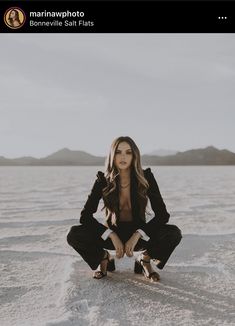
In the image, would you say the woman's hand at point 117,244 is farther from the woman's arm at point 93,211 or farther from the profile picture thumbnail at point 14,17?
the profile picture thumbnail at point 14,17

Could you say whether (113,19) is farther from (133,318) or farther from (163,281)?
(133,318)

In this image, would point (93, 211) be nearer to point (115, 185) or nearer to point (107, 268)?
point (115, 185)

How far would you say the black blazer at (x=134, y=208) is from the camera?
3268 mm

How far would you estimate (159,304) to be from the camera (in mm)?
2652

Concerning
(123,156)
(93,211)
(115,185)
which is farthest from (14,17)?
(93,211)

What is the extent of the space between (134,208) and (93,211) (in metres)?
0.33

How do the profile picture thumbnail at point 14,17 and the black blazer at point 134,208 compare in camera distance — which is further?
the profile picture thumbnail at point 14,17

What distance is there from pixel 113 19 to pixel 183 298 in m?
2.33

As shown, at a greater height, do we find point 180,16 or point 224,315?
point 180,16

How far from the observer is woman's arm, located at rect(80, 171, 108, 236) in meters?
3.24

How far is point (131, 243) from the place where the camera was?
3.13 meters

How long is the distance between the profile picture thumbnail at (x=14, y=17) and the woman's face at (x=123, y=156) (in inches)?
56.4

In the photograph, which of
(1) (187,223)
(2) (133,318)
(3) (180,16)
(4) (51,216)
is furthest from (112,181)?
(4) (51,216)

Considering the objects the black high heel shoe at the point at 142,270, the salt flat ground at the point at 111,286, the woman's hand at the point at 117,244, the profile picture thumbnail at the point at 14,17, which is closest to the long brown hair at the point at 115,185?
the woman's hand at the point at 117,244
